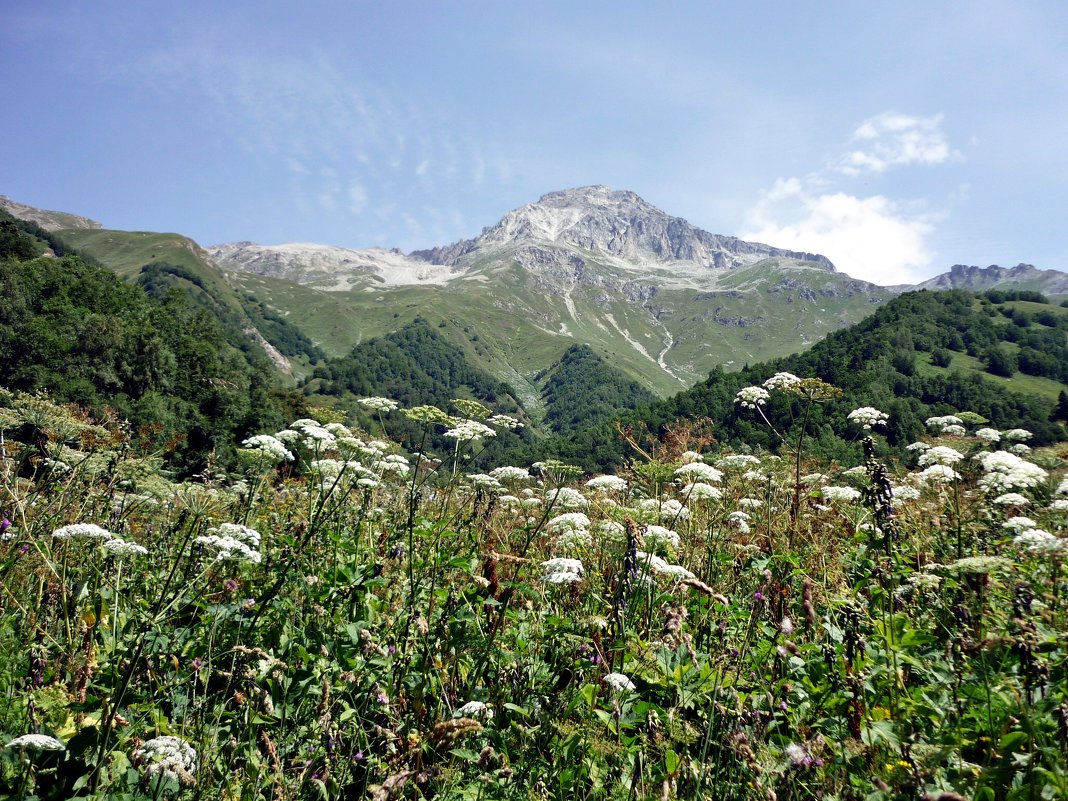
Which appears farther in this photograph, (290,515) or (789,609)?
(290,515)

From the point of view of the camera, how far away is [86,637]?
454 cm

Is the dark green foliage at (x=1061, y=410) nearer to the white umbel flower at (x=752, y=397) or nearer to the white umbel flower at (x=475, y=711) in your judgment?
the white umbel flower at (x=752, y=397)

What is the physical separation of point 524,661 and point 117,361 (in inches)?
4150

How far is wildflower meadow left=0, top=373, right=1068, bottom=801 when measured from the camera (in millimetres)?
3418

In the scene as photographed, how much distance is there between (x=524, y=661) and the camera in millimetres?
4977

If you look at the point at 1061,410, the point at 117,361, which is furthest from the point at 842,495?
the point at 1061,410

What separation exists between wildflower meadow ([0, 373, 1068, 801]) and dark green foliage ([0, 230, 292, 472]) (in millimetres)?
75245

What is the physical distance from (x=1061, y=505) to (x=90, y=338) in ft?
359

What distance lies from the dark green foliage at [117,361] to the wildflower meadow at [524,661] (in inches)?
2962

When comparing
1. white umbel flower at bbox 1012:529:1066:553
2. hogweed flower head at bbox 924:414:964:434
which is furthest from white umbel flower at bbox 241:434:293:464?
hogweed flower head at bbox 924:414:964:434

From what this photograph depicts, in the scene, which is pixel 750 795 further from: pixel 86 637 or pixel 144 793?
pixel 86 637

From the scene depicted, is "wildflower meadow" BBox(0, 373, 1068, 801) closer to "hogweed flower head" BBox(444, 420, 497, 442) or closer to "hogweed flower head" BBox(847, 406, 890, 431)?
"hogweed flower head" BBox(444, 420, 497, 442)

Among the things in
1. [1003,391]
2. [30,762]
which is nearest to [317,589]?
[30,762]

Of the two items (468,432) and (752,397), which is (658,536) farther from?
(752,397)
